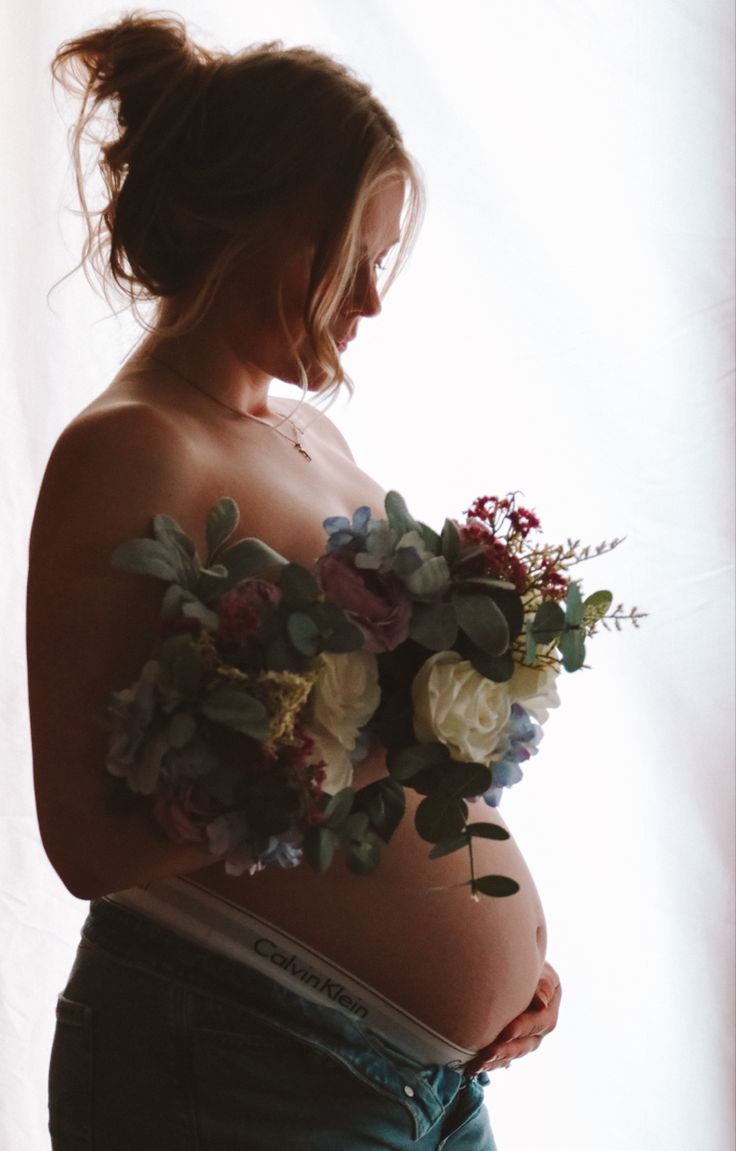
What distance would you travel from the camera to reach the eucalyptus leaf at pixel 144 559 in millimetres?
817

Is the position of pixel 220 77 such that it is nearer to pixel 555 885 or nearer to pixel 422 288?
pixel 422 288

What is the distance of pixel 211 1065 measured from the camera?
94 cm

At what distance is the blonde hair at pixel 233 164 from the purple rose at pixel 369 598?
231 mm

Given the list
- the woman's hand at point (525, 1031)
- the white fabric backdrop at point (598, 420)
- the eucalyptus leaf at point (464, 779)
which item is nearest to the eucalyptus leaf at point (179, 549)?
the eucalyptus leaf at point (464, 779)

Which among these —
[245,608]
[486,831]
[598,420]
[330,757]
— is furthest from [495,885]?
[598,420]

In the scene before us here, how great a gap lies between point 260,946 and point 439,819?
19 centimetres

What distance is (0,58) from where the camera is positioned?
Result: 1.44m

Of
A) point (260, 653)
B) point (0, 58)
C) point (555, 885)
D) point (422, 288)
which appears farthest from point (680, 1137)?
point (0, 58)

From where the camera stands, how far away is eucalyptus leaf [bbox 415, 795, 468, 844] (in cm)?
86

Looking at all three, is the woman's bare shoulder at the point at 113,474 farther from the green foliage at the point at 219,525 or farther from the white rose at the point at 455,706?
the white rose at the point at 455,706

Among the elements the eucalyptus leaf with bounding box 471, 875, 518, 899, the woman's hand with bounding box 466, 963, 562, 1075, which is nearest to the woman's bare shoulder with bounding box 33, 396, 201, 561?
the eucalyptus leaf with bounding box 471, 875, 518, 899

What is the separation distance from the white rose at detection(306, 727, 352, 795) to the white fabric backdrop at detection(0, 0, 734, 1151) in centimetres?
80

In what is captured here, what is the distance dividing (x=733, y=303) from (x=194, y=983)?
1.15 meters

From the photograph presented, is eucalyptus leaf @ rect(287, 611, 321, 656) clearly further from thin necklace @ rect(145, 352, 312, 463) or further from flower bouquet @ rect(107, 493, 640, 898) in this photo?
thin necklace @ rect(145, 352, 312, 463)
